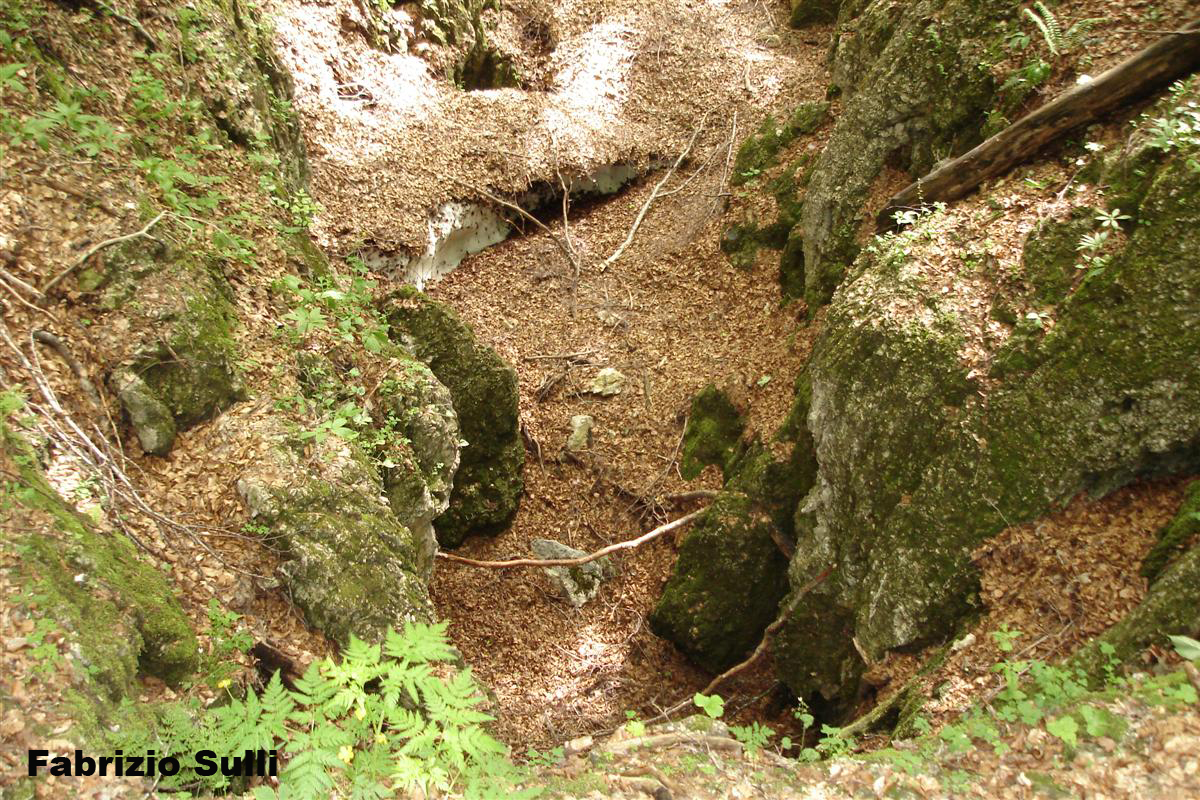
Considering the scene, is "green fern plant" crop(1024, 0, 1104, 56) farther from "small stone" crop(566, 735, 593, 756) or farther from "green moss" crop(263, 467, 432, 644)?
"green moss" crop(263, 467, 432, 644)

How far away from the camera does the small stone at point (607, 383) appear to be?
9.58m

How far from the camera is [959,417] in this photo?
15.8 feet

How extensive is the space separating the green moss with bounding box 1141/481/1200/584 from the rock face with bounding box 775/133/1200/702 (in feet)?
1.29

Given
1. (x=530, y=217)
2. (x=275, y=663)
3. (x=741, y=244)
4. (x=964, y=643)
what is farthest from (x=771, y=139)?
(x=275, y=663)

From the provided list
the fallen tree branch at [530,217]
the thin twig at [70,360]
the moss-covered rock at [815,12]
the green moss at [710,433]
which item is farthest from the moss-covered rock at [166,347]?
the moss-covered rock at [815,12]

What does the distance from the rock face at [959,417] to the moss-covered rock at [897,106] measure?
1.50 meters

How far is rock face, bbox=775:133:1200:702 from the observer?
4.15 metres

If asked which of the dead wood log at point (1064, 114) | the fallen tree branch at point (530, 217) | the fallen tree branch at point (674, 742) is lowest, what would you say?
the fallen tree branch at point (674, 742)

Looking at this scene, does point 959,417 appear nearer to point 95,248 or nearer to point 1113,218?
point 1113,218

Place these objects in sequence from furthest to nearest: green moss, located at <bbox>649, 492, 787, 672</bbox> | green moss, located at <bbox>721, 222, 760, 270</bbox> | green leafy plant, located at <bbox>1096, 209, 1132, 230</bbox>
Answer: green moss, located at <bbox>721, 222, 760, 270</bbox> → green moss, located at <bbox>649, 492, 787, 672</bbox> → green leafy plant, located at <bbox>1096, 209, 1132, 230</bbox>

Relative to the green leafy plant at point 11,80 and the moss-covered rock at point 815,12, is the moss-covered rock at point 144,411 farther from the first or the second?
the moss-covered rock at point 815,12

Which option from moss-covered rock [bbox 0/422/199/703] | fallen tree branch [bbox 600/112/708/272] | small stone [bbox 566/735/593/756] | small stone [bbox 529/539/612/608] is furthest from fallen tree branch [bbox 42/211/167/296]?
fallen tree branch [bbox 600/112/708/272]

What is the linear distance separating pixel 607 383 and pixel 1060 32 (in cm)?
635

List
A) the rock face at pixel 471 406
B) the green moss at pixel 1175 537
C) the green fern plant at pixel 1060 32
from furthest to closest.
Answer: the rock face at pixel 471 406 → the green fern plant at pixel 1060 32 → the green moss at pixel 1175 537
